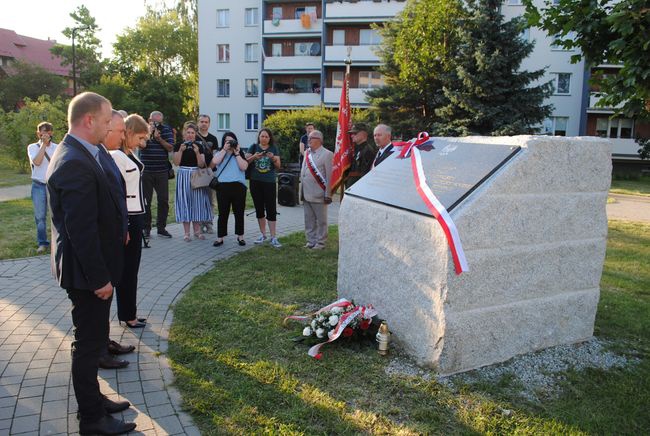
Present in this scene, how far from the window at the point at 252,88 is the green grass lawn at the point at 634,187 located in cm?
2500

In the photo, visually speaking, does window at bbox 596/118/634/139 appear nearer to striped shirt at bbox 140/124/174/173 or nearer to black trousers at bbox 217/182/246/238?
black trousers at bbox 217/182/246/238

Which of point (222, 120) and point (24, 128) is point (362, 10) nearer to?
point (222, 120)

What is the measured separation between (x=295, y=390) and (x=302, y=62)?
113ft

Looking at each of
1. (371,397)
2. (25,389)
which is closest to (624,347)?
(371,397)

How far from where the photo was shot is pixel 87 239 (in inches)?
109

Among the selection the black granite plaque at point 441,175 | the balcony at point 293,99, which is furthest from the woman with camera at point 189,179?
the balcony at point 293,99

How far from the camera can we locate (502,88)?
1964 centimetres

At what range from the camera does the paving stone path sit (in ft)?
10.3

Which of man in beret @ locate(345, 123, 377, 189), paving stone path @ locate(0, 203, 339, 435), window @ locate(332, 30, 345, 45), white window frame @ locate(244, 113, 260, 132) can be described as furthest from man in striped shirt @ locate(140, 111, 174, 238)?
white window frame @ locate(244, 113, 260, 132)

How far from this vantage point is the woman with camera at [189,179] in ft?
26.1

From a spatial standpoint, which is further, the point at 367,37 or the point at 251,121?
the point at 251,121

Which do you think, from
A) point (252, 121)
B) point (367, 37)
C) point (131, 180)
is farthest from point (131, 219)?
point (252, 121)

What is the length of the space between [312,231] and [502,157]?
4652mm

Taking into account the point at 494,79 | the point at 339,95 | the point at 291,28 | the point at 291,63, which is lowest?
the point at 494,79
